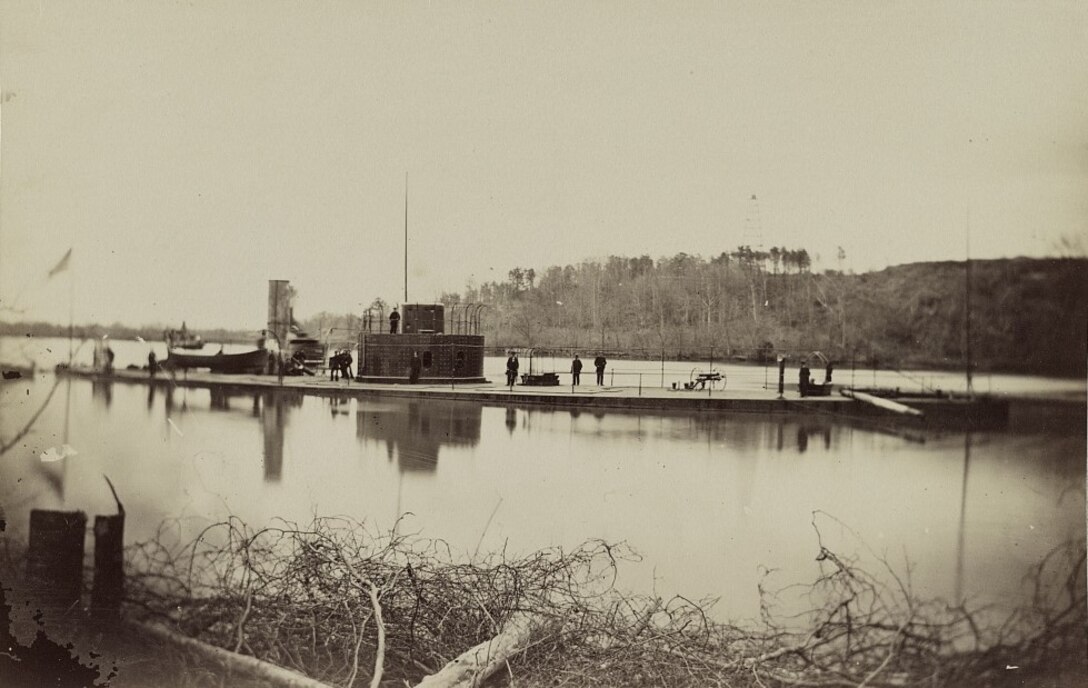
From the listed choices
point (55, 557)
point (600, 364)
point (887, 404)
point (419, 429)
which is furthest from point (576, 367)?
point (55, 557)

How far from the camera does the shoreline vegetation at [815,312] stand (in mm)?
3371

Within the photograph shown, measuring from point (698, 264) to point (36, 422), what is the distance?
3147 mm

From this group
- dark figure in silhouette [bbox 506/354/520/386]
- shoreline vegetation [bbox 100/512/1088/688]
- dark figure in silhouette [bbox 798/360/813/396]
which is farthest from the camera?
dark figure in silhouette [bbox 506/354/520/386]

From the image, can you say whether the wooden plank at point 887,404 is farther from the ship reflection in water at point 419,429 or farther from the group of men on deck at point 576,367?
the ship reflection in water at point 419,429

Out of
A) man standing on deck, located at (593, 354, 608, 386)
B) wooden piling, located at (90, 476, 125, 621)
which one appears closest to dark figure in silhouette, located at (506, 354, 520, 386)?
man standing on deck, located at (593, 354, 608, 386)

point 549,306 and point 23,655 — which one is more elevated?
point 549,306

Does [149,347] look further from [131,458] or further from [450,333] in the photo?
[450,333]

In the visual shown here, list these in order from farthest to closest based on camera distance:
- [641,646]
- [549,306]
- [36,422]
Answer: [36,422], [549,306], [641,646]

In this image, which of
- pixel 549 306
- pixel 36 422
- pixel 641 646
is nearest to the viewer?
pixel 641 646

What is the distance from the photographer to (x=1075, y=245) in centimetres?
A: 347

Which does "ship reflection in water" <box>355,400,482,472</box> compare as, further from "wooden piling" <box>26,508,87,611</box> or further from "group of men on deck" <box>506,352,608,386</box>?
"wooden piling" <box>26,508,87,611</box>

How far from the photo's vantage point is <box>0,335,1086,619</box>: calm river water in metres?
3.35

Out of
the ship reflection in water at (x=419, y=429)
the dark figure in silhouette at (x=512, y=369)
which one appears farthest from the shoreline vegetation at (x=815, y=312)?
the ship reflection in water at (x=419, y=429)

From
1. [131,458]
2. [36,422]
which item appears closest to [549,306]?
[131,458]
